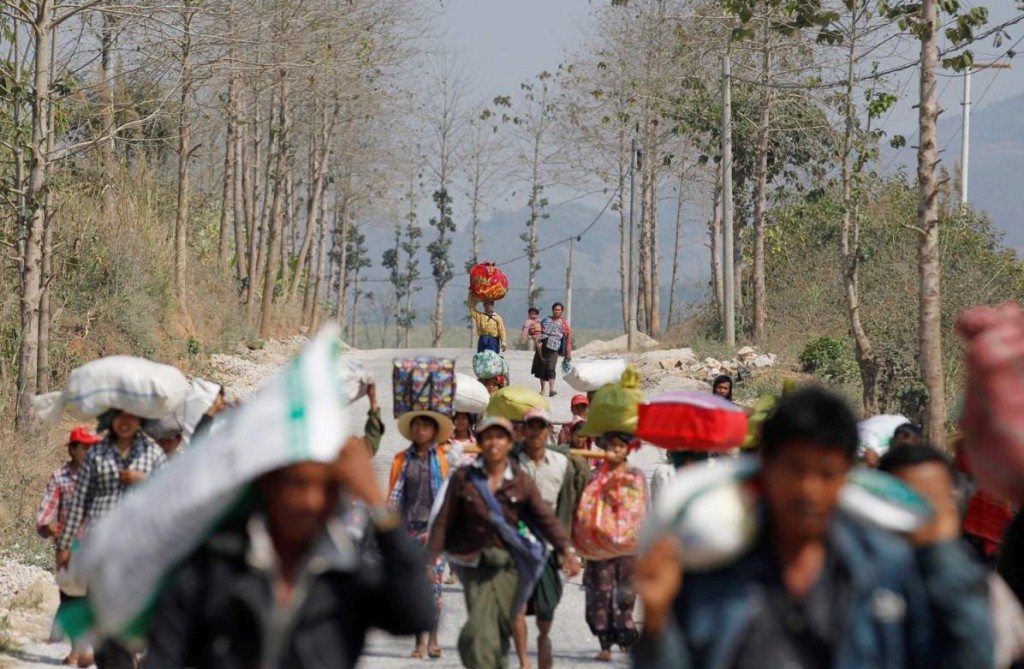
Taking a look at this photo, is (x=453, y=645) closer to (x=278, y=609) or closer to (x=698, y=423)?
(x=698, y=423)

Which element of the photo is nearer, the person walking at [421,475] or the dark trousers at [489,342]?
the person walking at [421,475]

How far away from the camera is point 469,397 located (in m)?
13.3

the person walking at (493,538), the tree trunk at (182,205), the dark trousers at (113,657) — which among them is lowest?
the dark trousers at (113,657)

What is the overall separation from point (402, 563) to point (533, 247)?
69.7m

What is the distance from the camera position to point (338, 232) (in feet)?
242

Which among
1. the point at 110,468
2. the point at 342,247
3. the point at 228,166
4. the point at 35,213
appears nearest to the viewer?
the point at 110,468

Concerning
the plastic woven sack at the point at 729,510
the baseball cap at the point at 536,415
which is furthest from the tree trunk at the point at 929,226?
the plastic woven sack at the point at 729,510

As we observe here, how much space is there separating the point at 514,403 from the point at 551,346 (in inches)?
654

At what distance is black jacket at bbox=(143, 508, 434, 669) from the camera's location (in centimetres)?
397

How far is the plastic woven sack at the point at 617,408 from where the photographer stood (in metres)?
10.2

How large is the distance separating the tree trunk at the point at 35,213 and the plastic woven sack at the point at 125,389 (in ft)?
21.6

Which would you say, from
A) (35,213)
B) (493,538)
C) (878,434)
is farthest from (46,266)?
(878,434)

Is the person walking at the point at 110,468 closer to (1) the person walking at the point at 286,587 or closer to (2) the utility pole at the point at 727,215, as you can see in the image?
(1) the person walking at the point at 286,587

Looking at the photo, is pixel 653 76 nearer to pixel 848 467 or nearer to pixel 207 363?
pixel 207 363
